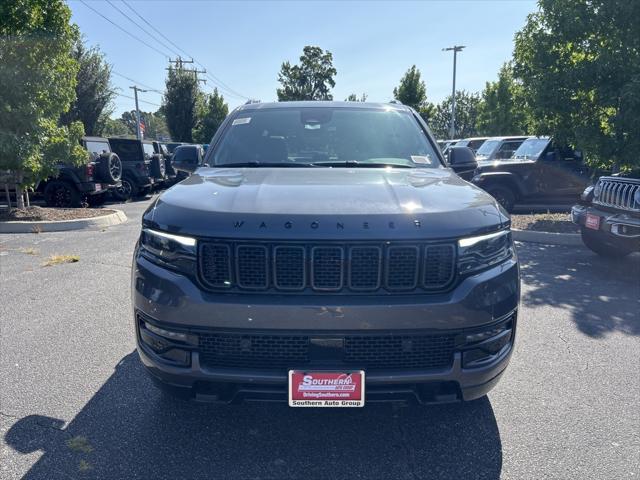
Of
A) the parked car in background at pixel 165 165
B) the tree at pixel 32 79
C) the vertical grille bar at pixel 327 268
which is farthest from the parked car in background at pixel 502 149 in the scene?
the vertical grille bar at pixel 327 268

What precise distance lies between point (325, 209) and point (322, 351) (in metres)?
0.67

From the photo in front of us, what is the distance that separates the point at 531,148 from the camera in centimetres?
1130

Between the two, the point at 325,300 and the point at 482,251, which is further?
the point at 482,251

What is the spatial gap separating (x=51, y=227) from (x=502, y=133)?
24202 mm

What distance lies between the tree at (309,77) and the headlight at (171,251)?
49460 millimetres

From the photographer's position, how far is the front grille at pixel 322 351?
2.24 meters

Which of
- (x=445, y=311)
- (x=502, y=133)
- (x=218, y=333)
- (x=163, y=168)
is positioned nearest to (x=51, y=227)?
(x=163, y=168)

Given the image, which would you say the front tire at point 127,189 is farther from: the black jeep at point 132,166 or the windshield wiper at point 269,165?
the windshield wiper at point 269,165

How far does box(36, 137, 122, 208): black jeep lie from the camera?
12125 mm

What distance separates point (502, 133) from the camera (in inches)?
1069

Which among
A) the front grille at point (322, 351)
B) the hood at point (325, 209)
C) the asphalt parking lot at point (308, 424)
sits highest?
the hood at point (325, 209)

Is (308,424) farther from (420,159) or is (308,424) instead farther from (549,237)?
(549,237)

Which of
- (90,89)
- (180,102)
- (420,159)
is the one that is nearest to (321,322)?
(420,159)

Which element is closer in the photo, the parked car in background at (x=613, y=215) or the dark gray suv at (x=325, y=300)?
the dark gray suv at (x=325, y=300)
